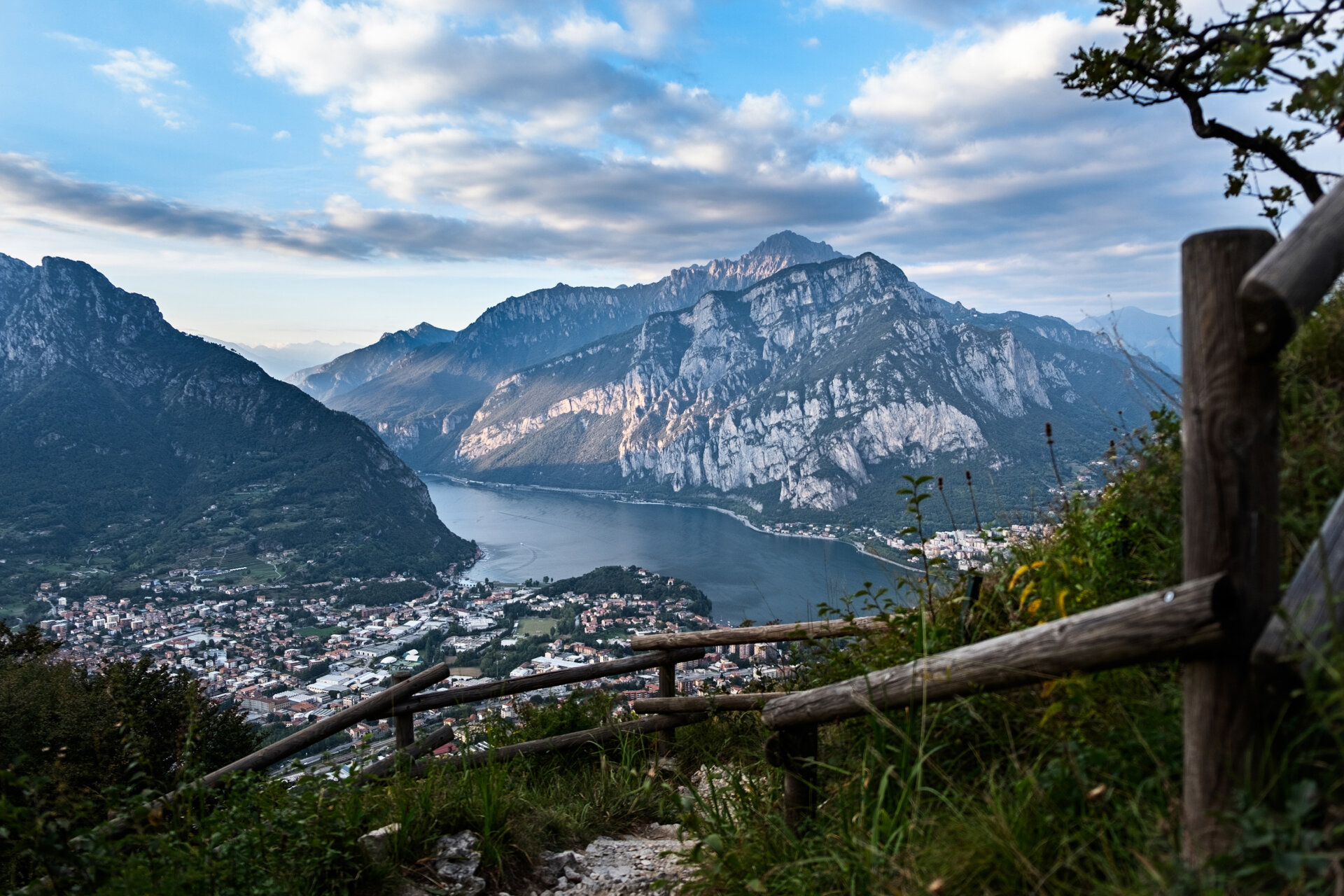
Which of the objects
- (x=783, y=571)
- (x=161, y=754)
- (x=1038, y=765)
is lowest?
(x=783, y=571)

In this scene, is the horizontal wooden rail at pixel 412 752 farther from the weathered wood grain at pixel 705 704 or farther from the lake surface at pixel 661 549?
the lake surface at pixel 661 549

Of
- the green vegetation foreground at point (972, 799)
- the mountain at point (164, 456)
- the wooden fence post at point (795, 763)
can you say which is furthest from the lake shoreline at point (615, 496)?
the wooden fence post at point (795, 763)

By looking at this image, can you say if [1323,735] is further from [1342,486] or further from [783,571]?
[783,571]

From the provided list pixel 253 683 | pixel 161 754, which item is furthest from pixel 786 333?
pixel 161 754

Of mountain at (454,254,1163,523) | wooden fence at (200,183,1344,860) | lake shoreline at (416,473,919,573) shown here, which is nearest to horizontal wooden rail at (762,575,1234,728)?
wooden fence at (200,183,1344,860)

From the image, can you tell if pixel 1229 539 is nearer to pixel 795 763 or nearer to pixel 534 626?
pixel 795 763
